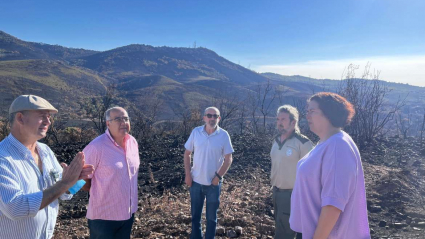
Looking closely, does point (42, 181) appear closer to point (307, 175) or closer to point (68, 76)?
point (307, 175)

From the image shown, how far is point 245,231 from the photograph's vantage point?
4027mm

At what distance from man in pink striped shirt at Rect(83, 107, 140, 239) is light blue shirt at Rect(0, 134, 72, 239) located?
48cm

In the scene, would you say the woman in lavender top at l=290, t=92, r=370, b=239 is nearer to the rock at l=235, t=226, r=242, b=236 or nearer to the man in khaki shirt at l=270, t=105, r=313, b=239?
the man in khaki shirt at l=270, t=105, r=313, b=239

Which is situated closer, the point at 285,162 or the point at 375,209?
the point at 285,162

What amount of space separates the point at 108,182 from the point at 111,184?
0.03 metres

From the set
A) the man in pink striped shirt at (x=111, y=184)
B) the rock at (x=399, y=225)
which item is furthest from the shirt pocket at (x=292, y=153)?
the rock at (x=399, y=225)

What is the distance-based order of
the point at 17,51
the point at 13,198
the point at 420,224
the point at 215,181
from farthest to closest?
the point at 17,51, the point at 420,224, the point at 215,181, the point at 13,198

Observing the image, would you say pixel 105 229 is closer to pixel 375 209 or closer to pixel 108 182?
pixel 108 182

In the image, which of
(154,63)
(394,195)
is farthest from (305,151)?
(154,63)

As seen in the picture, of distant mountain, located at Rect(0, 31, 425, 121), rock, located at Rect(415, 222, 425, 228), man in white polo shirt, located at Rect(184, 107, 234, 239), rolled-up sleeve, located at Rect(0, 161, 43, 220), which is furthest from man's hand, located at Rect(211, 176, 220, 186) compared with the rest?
distant mountain, located at Rect(0, 31, 425, 121)

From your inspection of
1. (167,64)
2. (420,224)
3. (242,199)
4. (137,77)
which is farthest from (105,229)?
(167,64)

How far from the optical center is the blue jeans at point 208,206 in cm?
323

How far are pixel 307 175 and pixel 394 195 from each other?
5266 mm

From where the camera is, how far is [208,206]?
323 cm
